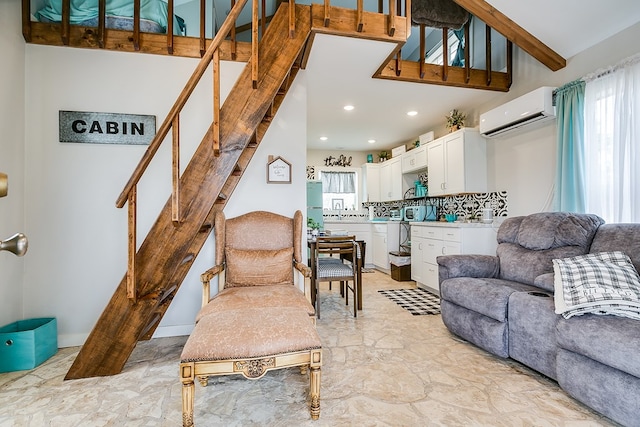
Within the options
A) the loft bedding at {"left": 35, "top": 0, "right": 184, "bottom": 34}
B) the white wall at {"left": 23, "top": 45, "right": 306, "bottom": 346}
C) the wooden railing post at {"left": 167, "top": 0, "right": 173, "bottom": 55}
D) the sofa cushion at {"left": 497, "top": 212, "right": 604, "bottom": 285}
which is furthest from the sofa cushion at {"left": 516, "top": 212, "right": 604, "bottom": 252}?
the loft bedding at {"left": 35, "top": 0, "right": 184, "bottom": 34}

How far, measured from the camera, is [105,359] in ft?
6.72

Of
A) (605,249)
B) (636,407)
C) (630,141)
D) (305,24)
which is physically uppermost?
(305,24)

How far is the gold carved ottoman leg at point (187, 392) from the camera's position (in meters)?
1.43

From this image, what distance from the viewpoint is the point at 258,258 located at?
2480 millimetres

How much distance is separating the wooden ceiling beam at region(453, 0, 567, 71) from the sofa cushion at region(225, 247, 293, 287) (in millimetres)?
2968

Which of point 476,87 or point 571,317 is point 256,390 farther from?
A: point 476,87

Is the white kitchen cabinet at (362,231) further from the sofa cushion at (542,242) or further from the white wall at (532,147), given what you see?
the sofa cushion at (542,242)

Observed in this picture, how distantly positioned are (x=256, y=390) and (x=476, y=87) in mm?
3837

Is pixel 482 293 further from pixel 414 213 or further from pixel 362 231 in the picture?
pixel 362 231

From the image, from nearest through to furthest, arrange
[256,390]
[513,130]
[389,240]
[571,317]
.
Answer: [571,317] < [256,390] < [513,130] < [389,240]

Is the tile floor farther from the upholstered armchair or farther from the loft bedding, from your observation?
the loft bedding

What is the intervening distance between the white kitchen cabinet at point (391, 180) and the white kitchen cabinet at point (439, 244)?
1464 millimetres

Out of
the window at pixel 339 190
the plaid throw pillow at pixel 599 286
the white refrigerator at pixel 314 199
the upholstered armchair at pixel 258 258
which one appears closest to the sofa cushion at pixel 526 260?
the plaid throw pillow at pixel 599 286

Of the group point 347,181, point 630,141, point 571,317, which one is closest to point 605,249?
point 571,317
